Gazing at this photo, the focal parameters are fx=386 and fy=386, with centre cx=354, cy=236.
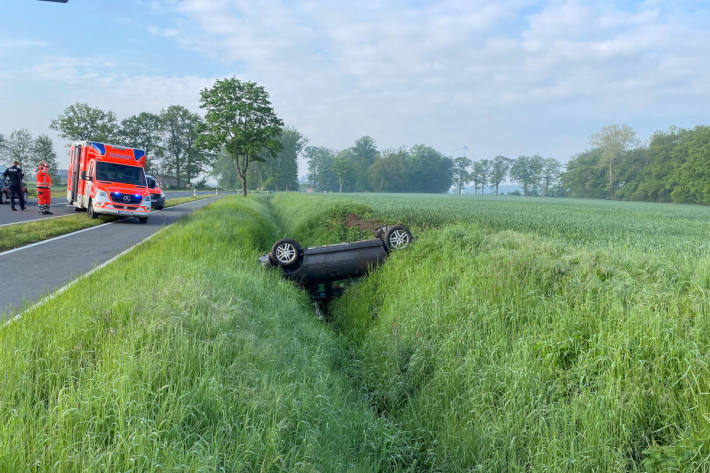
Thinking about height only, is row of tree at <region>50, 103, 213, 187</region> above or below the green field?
above

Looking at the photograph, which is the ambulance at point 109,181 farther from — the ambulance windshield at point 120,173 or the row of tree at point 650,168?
the row of tree at point 650,168

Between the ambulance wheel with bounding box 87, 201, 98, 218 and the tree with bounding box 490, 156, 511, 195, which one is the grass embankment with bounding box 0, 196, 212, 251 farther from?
the tree with bounding box 490, 156, 511, 195

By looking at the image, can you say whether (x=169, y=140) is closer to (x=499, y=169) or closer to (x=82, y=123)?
(x=82, y=123)

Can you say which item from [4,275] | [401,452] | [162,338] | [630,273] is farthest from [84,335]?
[630,273]

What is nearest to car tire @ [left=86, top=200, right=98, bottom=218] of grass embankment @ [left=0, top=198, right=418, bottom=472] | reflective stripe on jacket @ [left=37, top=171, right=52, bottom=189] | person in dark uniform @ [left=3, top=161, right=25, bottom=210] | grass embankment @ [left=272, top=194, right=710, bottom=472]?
reflective stripe on jacket @ [left=37, top=171, right=52, bottom=189]

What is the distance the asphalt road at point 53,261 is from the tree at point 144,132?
77818 millimetres

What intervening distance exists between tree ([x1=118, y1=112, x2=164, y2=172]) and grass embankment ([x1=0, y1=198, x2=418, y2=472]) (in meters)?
87.4

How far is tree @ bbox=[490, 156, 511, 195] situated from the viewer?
148375 mm

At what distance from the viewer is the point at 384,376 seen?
202 inches

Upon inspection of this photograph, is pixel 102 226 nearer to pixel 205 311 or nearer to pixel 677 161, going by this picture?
pixel 205 311

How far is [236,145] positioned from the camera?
36969 mm

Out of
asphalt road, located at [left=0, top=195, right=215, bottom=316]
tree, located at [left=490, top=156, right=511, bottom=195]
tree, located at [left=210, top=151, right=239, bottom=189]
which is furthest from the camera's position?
tree, located at [left=490, top=156, right=511, bottom=195]

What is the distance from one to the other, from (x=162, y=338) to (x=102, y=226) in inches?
544

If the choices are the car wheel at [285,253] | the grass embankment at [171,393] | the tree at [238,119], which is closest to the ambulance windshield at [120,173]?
the car wheel at [285,253]
